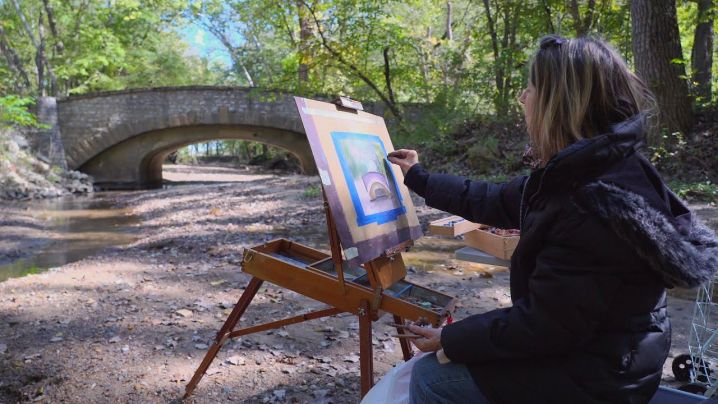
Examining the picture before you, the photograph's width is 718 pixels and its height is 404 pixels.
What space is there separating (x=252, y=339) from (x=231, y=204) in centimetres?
848

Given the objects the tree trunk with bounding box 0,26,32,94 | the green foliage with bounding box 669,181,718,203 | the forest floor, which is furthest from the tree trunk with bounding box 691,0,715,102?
the tree trunk with bounding box 0,26,32,94

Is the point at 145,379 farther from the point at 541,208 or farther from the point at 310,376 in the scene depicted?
the point at 541,208

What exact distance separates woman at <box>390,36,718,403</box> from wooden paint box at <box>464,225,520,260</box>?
1.30m

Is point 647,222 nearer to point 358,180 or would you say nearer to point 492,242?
point 358,180

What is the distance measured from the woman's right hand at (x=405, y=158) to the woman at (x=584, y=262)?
0.86 metres

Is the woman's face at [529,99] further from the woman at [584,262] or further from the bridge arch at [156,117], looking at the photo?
the bridge arch at [156,117]

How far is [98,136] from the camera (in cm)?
2005

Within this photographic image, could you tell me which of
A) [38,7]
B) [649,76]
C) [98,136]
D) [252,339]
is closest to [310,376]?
[252,339]

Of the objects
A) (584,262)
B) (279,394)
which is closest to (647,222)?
(584,262)

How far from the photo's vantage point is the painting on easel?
2133mm

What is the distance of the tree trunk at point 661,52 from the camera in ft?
25.8

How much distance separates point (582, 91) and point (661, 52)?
7.97 metres

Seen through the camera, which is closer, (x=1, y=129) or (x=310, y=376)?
(x=310, y=376)

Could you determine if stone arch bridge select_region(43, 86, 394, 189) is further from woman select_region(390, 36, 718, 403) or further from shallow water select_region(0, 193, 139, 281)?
woman select_region(390, 36, 718, 403)
